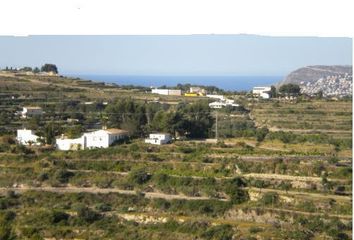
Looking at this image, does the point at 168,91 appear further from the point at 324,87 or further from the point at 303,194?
the point at 303,194

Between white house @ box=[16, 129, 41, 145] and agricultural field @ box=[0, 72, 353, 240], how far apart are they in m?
0.20

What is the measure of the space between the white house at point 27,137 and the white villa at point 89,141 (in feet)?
1.16

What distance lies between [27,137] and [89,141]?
958 millimetres

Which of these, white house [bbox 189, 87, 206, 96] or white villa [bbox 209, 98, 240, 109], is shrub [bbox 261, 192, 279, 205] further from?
white house [bbox 189, 87, 206, 96]

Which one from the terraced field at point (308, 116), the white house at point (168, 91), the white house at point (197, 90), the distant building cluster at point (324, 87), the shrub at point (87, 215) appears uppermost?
the distant building cluster at point (324, 87)

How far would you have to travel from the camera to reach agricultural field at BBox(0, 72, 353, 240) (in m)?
6.46

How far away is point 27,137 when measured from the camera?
10070 millimetres

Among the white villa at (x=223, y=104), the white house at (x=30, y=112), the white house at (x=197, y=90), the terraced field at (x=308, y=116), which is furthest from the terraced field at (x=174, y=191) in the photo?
the white house at (x=197, y=90)

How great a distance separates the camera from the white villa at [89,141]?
9992 mm

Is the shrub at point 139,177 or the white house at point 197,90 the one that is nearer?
the shrub at point 139,177

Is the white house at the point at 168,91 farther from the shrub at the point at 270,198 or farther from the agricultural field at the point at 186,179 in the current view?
the shrub at the point at 270,198

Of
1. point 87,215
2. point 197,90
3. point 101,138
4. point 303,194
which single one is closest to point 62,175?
point 101,138

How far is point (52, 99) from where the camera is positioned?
13.3 meters
